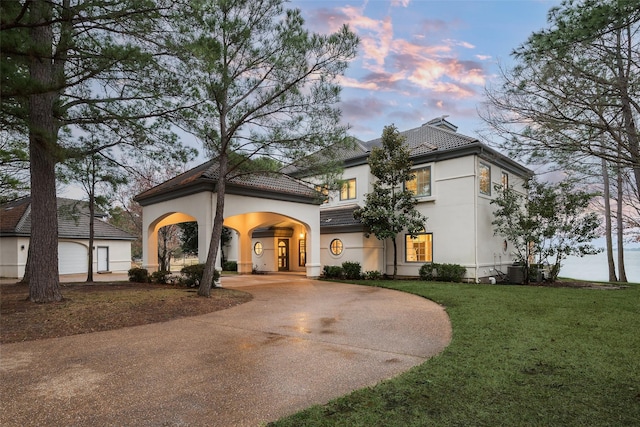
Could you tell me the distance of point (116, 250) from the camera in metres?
25.0

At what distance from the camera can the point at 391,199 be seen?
16.0m

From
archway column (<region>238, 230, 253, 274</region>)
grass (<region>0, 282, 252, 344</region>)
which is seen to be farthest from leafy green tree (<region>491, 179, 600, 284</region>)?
archway column (<region>238, 230, 253, 274</region>)

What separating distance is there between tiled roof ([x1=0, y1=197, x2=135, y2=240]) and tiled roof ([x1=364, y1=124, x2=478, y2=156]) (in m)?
16.6

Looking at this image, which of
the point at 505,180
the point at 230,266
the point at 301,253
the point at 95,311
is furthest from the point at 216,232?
the point at 230,266

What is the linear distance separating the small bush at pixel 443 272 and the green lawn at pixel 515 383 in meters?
7.73

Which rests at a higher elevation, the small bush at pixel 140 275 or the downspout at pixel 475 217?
the downspout at pixel 475 217

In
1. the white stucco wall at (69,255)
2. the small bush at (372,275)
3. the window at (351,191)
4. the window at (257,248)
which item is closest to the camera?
the small bush at (372,275)

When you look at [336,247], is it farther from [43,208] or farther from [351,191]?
[43,208]

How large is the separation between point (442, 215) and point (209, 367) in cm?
1344

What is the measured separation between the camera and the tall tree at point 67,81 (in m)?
5.65

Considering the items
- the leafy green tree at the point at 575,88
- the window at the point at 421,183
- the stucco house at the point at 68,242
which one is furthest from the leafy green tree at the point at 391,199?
the stucco house at the point at 68,242

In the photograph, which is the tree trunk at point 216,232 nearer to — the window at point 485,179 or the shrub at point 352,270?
the shrub at point 352,270

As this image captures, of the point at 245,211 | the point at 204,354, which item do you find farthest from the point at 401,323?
the point at 245,211

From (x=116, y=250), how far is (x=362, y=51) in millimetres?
22680
